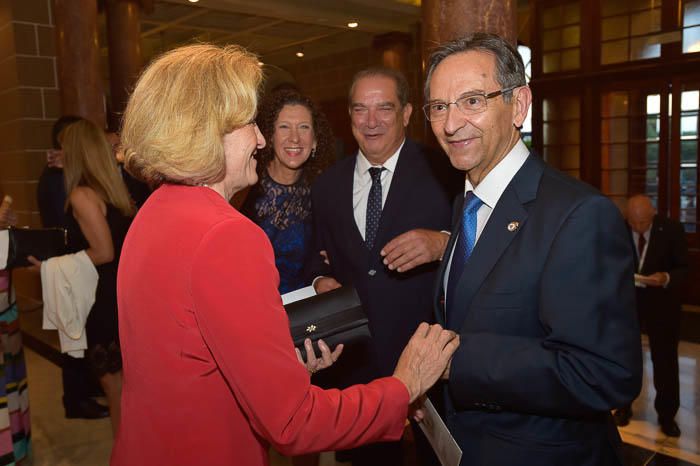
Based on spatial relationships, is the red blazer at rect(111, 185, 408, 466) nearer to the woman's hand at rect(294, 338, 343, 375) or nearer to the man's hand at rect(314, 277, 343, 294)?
the woman's hand at rect(294, 338, 343, 375)

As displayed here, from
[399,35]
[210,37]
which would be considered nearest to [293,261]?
[399,35]

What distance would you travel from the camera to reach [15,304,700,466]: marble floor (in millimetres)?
3373

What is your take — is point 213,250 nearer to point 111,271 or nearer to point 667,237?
point 111,271

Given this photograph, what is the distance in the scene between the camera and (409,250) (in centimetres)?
205

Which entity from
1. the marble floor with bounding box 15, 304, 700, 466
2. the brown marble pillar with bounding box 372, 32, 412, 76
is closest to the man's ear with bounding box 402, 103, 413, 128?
the marble floor with bounding box 15, 304, 700, 466

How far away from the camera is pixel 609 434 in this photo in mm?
1382

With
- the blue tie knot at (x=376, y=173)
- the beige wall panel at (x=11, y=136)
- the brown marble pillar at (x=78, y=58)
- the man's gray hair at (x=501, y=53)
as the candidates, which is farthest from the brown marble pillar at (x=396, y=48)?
the man's gray hair at (x=501, y=53)

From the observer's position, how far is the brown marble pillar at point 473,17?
2316mm

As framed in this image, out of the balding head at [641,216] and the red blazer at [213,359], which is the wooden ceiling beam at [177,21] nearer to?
the balding head at [641,216]

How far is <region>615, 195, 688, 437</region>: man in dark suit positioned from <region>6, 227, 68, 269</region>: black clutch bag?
358 cm

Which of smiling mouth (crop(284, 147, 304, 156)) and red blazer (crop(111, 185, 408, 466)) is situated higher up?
smiling mouth (crop(284, 147, 304, 156))

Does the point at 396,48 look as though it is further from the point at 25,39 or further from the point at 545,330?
the point at 545,330

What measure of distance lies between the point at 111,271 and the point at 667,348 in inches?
144

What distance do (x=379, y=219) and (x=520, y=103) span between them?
106 centimetres
